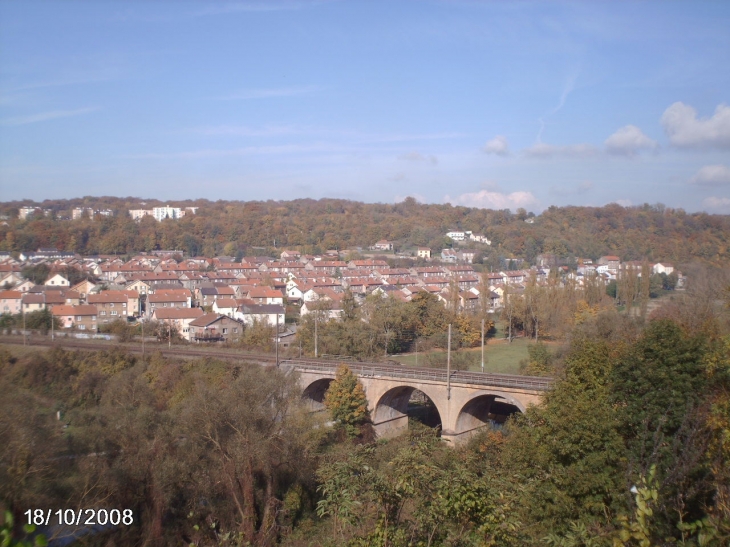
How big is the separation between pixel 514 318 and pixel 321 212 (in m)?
41.8

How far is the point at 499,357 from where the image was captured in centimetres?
2053

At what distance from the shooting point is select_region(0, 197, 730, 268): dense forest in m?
39.9

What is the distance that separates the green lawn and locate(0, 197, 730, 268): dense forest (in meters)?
17.8

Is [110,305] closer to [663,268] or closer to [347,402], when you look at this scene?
[347,402]

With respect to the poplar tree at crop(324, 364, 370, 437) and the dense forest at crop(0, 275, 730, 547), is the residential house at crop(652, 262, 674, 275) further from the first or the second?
the poplar tree at crop(324, 364, 370, 437)

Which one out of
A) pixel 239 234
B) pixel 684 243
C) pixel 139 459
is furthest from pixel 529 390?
pixel 239 234

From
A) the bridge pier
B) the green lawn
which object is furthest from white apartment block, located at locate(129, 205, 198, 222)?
the bridge pier

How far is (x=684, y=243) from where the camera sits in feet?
130

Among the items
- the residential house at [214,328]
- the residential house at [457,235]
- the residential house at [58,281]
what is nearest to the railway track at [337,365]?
the residential house at [214,328]

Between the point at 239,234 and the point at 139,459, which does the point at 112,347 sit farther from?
the point at 239,234

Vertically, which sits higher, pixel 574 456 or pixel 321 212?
pixel 321 212

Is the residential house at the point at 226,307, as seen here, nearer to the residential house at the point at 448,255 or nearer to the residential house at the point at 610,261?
the residential house at the point at 448,255

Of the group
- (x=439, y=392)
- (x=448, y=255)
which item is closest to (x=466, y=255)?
(x=448, y=255)

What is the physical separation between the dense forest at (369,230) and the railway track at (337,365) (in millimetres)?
20159
